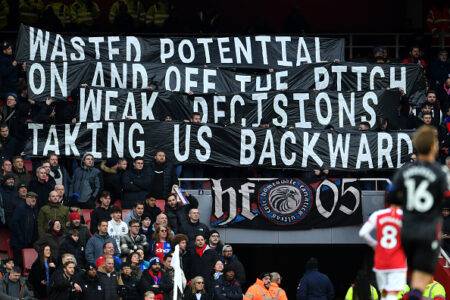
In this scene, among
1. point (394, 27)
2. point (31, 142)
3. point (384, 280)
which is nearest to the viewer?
point (384, 280)

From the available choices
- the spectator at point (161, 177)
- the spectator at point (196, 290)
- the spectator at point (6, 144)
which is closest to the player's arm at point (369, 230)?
the spectator at point (196, 290)

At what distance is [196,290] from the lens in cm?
2086

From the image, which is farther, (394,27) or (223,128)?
(394,27)

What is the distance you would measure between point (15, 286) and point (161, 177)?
3681mm

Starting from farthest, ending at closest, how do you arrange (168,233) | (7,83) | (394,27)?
(394,27) → (7,83) → (168,233)

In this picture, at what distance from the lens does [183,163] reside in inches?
975

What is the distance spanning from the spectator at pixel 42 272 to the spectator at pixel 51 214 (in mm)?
1006

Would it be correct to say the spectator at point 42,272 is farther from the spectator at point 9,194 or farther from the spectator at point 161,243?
the spectator at point 9,194

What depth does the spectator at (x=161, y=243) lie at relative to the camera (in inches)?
838

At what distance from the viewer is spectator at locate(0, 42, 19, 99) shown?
2603 cm

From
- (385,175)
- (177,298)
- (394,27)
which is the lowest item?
(177,298)

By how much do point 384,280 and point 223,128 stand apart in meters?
12.4

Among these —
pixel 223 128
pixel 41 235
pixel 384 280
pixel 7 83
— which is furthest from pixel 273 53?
pixel 384 280

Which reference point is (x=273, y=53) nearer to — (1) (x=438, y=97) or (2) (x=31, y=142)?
(1) (x=438, y=97)
